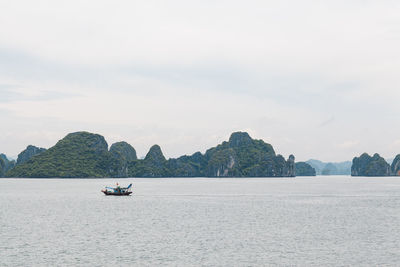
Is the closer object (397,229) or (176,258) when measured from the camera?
(176,258)

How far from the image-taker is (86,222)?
3526 inches

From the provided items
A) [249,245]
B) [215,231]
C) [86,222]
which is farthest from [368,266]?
[86,222]

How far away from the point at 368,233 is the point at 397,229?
859cm

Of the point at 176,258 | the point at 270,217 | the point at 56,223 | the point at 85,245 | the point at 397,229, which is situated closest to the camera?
the point at 176,258

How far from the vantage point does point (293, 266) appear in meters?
49.5

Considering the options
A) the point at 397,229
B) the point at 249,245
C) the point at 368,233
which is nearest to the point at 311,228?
the point at 368,233

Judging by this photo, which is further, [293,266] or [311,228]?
[311,228]

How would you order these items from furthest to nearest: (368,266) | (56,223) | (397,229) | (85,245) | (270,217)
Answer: (270,217) < (56,223) < (397,229) < (85,245) < (368,266)

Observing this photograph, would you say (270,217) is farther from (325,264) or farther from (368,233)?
(325,264)

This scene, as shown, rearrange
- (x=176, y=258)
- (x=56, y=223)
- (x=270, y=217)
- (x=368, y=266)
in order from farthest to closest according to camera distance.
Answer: (x=270, y=217)
(x=56, y=223)
(x=176, y=258)
(x=368, y=266)

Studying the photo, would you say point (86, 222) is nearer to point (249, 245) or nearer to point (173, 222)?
point (173, 222)

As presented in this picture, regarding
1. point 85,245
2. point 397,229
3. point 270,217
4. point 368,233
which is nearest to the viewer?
point 85,245

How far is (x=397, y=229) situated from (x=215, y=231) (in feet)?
105

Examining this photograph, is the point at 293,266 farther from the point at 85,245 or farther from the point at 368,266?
the point at 85,245
